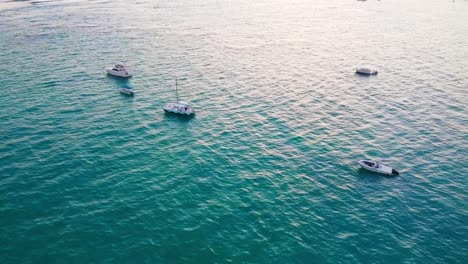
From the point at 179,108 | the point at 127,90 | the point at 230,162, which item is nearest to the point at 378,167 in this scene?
the point at 230,162

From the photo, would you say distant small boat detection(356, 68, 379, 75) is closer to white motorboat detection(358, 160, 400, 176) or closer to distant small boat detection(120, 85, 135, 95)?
white motorboat detection(358, 160, 400, 176)

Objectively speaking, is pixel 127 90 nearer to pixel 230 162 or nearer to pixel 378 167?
pixel 230 162

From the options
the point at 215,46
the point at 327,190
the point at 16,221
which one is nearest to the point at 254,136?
the point at 327,190

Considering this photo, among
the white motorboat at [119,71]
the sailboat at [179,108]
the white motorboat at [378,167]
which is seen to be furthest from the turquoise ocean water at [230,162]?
the white motorboat at [119,71]

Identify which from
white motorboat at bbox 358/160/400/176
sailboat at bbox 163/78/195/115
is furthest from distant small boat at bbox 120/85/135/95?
white motorboat at bbox 358/160/400/176

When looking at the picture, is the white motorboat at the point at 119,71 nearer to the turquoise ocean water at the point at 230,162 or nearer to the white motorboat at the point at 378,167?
the turquoise ocean water at the point at 230,162
